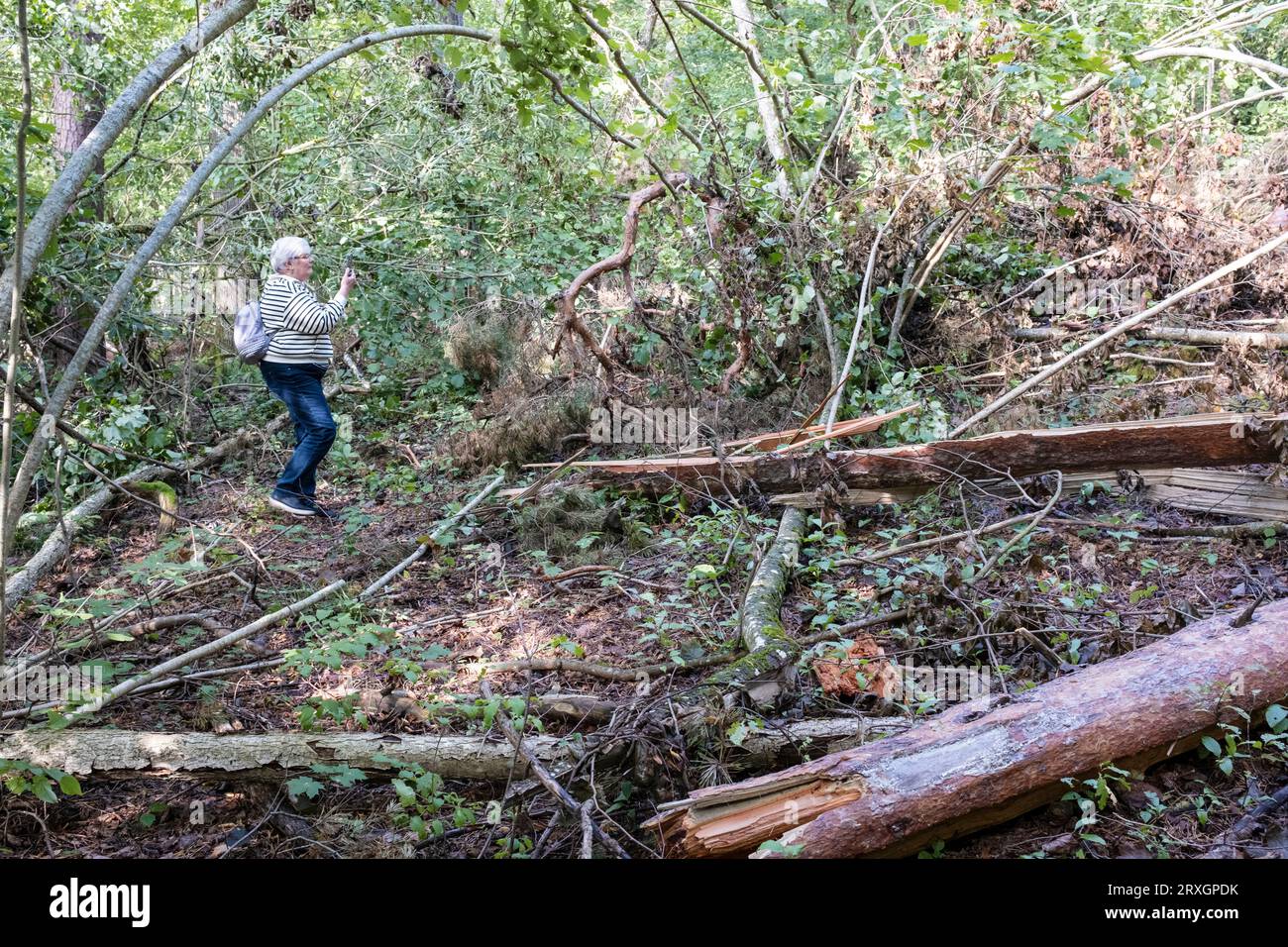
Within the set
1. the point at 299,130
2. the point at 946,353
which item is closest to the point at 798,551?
the point at 946,353

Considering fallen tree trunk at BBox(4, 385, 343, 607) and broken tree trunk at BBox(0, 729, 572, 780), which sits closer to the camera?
broken tree trunk at BBox(0, 729, 572, 780)

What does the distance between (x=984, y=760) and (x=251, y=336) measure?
207 inches

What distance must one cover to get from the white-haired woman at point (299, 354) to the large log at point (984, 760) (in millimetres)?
4499

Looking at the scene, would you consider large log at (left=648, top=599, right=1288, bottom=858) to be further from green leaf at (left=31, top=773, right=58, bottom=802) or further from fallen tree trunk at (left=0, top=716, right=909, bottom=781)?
green leaf at (left=31, top=773, right=58, bottom=802)

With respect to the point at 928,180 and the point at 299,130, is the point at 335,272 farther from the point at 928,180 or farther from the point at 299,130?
the point at 928,180

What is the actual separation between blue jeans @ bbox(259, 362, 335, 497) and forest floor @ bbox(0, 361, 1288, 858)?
1.13ft

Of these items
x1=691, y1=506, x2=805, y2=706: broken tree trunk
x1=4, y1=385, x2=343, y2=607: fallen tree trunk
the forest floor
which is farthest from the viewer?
x1=4, y1=385, x2=343, y2=607: fallen tree trunk

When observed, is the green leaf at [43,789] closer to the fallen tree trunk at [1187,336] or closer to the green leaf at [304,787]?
the green leaf at [304,787]

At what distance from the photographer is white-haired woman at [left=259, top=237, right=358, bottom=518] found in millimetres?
6164

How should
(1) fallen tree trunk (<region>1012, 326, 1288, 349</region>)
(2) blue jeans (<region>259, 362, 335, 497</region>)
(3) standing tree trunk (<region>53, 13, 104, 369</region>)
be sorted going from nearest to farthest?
(2) blue jeans (<region>259, 362, 335, 497</region>), (1) fallen tree trunk (<region>1012, 326, 1288, 349</region>), (3) standing tree trunk (<region>53, 13, 104, 369</region>)

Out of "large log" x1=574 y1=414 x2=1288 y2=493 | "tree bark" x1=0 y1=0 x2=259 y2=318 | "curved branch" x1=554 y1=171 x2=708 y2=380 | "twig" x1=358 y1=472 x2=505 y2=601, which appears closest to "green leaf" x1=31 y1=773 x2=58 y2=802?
A: "tree bark" x1=0 y1=0 x2=259 y2=318

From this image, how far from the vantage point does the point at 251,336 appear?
6.12 metres

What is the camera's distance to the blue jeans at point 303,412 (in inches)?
247

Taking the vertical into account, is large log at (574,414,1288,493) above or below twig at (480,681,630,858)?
above
